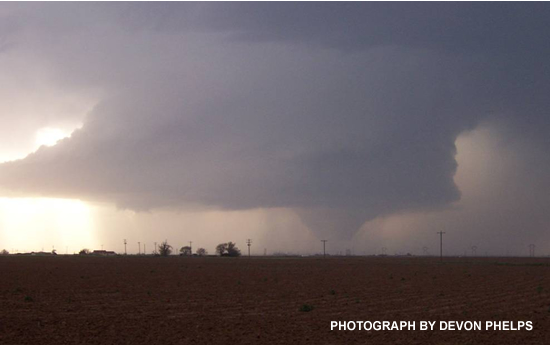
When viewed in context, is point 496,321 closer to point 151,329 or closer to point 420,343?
point 420,343

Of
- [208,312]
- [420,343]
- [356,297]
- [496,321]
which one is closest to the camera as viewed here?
[420,343]

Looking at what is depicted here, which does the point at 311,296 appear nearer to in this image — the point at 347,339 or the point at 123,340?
the point at 347,339

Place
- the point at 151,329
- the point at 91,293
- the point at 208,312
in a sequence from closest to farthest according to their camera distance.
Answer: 1. the point at 151,329
2. the point at 208,312
3. the point at 91,293

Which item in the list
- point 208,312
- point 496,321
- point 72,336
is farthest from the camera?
point 208,312

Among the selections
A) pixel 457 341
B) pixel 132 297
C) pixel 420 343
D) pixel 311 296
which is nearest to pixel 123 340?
pixel 420 343

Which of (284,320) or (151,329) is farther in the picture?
(284,320)

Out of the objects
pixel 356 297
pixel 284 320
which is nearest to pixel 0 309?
pixel 284 320

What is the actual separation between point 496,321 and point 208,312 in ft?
48.8

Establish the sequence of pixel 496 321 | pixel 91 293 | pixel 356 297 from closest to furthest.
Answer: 1. pixel 496 321
2. pixel 356 297
3. pixel 91 293

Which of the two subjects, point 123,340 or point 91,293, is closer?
point 123,340

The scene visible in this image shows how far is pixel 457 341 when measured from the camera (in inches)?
878

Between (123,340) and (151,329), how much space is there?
8.37ft

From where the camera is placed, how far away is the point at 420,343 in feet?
72.4

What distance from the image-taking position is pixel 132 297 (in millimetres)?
38281
